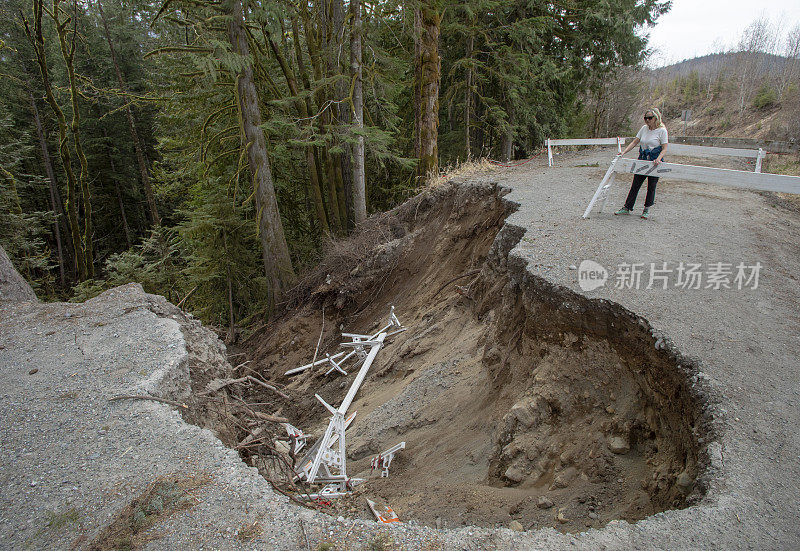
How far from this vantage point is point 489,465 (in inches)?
177

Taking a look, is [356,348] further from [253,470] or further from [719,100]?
[719,100]

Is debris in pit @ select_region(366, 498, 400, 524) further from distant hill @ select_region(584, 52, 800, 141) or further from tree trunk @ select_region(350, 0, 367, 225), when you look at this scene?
distant hill @ select_region(584, 52, 800, 141)

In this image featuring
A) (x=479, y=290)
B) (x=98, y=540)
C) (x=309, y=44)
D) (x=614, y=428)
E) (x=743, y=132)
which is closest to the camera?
(x=98, y=540)

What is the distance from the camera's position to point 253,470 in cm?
347

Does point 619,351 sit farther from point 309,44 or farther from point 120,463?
point 309,44

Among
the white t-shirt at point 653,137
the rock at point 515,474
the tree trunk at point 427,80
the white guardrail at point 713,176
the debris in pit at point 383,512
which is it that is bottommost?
the debris in pit at point 383,512

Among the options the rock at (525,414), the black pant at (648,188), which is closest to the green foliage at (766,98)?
the black pant at (648,188)

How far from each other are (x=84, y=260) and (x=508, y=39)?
18.1 m

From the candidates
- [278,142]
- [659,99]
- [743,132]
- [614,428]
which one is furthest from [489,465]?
[659,99]

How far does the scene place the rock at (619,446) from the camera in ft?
12.2

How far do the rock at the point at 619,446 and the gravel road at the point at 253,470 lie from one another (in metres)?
0.84

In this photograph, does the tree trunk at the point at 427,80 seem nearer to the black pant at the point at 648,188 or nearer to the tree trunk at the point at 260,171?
the tree trunk at the point at 260,171

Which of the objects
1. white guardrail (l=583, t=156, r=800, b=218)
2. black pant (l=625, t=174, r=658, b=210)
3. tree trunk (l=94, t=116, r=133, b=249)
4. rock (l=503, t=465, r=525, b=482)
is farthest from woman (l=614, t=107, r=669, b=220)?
tree trunk (l=94, t=116, r=133, b=249)

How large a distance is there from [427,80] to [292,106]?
183 inches
